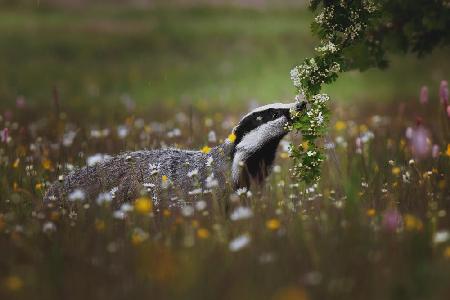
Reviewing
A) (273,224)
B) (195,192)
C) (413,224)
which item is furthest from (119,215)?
(413,224)

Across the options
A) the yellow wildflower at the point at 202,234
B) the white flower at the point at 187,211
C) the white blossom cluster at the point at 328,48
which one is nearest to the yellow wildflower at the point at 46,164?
the white flower at the point at 187,211

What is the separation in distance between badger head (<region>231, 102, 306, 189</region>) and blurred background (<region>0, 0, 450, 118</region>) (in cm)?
795

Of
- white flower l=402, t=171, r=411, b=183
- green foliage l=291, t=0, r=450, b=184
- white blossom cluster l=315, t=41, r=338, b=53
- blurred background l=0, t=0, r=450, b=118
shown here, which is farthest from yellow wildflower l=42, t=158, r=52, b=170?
blurred background l=0, t=0, r=450, b=118

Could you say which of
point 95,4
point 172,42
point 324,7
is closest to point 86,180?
A: point 324,7

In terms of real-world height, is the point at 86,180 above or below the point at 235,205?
above

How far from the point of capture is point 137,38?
24.9 meters

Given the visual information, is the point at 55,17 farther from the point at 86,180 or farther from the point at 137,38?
the point at 86,180

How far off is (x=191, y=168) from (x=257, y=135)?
32.2 inches

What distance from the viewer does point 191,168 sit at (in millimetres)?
6758

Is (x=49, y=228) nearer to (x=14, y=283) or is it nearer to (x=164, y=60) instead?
(x=14, y=283)

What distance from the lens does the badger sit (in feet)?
21.0

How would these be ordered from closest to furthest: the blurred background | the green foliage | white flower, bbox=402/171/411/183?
the green foliage < white flower, bbox=402/171/411/183 < the blurred background

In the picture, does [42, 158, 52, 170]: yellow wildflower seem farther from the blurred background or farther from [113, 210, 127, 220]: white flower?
the blurred background

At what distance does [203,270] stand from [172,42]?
21.5 metres
